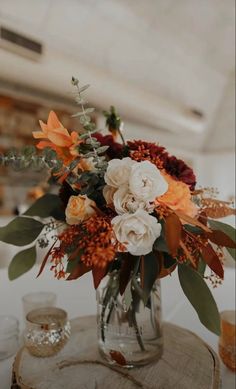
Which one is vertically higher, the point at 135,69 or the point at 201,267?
the point at 135,69

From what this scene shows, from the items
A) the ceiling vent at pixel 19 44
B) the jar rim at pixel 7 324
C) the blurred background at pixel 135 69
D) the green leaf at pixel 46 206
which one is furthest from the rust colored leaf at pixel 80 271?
the ceiling vent at pixel 19 44

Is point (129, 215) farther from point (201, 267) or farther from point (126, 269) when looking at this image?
point (201, 267)

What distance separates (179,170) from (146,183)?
141 mm

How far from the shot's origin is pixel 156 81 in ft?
10.1

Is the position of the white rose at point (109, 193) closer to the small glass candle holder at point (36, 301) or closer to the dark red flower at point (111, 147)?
the dark red flower at point (111, 147)

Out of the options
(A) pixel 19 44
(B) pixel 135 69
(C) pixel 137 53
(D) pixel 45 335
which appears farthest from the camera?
(B) pixel 135 69

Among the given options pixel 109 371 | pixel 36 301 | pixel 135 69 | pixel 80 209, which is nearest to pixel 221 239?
pixel 80 209

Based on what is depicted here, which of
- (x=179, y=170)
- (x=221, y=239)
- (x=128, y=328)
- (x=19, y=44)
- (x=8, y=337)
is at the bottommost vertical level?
(x=8, y=337)

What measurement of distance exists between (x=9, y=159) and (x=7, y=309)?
678 millimetres

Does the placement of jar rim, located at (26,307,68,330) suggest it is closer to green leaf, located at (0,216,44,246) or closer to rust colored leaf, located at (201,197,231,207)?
green leaf, located at (0,216,44,246)

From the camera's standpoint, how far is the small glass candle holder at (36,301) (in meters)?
0.91

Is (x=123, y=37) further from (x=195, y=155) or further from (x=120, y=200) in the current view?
(x=120, y=200)

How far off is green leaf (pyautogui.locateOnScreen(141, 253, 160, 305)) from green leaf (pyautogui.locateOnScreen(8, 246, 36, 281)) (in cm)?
31

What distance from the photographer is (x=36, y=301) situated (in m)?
0.92
